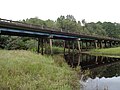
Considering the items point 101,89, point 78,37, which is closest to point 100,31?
point 78,37

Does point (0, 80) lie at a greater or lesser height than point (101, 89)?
greater

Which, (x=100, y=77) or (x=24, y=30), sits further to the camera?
(x=24, y=30)

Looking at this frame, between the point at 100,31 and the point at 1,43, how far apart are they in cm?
7695

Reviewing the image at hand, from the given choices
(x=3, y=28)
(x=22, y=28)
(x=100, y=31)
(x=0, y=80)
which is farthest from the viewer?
(x=100, y=31)

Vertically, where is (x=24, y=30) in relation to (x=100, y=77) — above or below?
above

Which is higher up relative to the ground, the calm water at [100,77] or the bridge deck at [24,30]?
the bridge deck at [24,30]

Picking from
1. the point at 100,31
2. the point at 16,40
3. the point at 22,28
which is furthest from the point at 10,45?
the point at 100,31

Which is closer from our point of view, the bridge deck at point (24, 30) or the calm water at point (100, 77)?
the calm water at point (100, 77)

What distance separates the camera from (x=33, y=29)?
46.6 m

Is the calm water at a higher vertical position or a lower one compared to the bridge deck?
lower

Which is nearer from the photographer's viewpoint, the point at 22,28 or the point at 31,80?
the point at 31,80

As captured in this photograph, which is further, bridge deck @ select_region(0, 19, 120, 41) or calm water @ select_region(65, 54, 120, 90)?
bridge deck @ select_region(0, 19, 120, 41)

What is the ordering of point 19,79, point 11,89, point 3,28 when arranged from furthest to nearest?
point 3,28 → point 19,79 → point 11,89

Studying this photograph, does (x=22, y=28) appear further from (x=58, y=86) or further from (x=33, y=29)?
(x=58, y=86)
